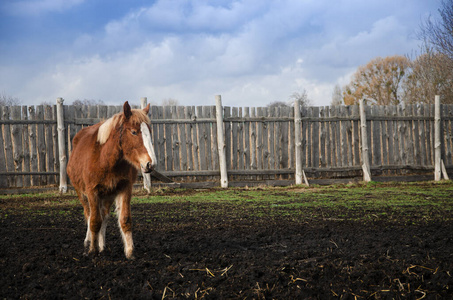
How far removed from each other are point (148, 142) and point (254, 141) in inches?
326

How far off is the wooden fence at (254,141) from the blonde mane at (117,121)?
283 inches

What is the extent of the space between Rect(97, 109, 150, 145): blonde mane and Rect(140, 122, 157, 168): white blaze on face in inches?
3.5

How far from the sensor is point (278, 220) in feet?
20.5

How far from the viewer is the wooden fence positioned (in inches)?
437

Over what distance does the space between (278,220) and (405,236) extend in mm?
1901

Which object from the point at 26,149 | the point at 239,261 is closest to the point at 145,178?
the point at 26,149

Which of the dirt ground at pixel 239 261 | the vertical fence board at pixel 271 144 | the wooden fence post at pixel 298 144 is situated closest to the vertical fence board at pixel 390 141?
the wooden fence post at pixel 298 144

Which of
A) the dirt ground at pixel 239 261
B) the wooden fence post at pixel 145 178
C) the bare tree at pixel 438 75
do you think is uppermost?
the bare tree at pixel 438 75

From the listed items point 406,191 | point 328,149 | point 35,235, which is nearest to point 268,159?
point 328,149

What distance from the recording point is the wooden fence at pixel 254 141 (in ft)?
36.4

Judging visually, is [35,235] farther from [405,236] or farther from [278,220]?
[405,236]

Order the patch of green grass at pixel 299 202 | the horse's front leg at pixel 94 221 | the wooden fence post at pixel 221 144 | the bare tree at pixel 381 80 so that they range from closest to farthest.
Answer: the horse's front leg at pixel 94 221 < the patch of green grass at pixel 299 202 < the wooden fence post at pixel 221 144 < the bare tree at pixel 381 80

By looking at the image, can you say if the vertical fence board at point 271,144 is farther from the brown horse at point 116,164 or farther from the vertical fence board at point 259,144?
the brown horse at point 116,164

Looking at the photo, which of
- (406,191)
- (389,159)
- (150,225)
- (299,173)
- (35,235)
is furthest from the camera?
Result: (389,159)
